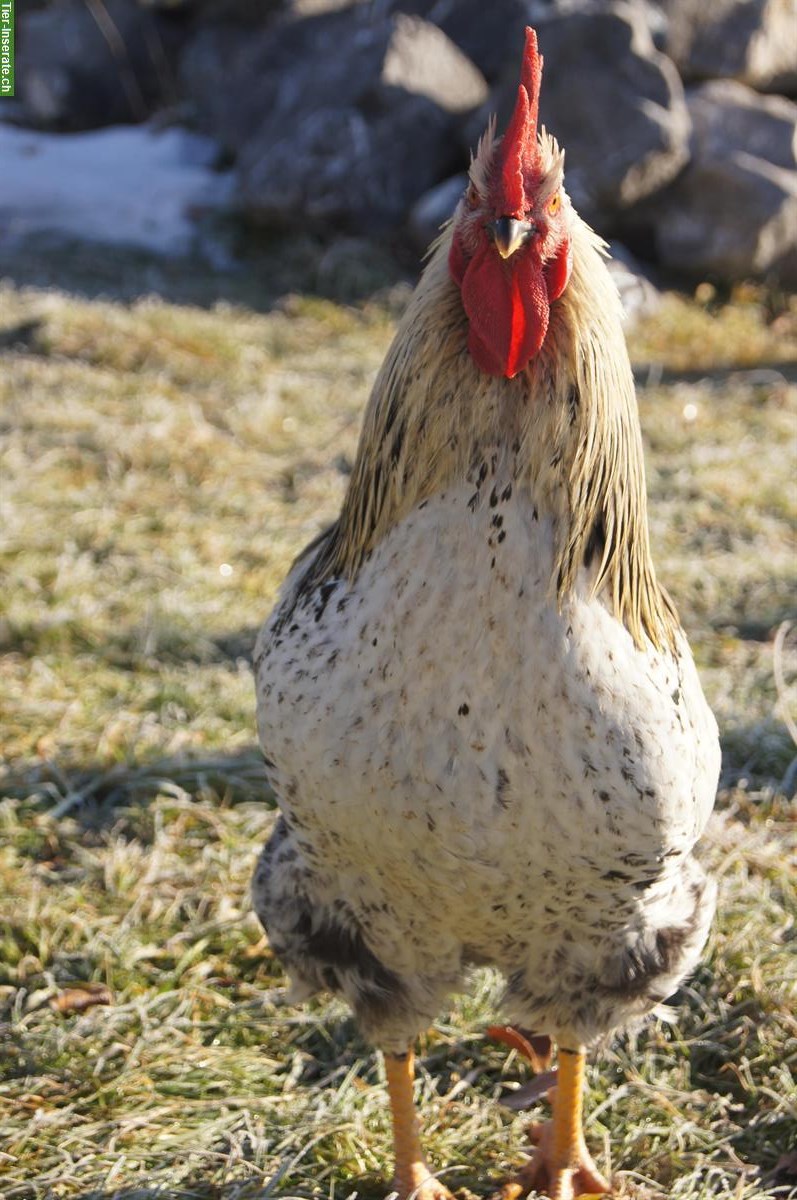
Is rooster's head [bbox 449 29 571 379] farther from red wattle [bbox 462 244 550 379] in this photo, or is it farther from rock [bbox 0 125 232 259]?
rock [bbox 0 125 232 259]

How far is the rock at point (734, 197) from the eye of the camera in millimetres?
9008

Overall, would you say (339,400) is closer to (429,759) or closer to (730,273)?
(730,273)

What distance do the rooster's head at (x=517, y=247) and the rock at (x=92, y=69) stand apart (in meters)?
10.9

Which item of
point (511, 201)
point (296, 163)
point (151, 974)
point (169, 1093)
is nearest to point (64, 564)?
point (151, 974)

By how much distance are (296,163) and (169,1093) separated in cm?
814

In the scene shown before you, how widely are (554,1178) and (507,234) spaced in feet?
6.75

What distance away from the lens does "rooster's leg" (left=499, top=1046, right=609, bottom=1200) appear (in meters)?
2.68

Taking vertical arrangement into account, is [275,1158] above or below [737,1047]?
below

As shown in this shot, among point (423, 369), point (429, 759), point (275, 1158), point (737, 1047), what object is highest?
point (423, 369)

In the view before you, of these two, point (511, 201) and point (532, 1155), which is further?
point (532, 1155)

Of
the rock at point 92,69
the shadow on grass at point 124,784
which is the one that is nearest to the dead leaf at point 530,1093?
the shadow on grass at point 124,784

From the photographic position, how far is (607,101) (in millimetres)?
8859

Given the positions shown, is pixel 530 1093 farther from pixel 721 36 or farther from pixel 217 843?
pixel 721 36

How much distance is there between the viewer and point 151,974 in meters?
3.21
